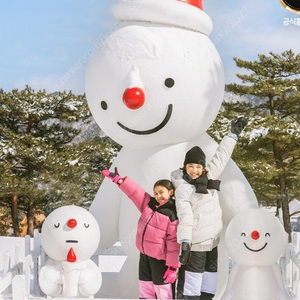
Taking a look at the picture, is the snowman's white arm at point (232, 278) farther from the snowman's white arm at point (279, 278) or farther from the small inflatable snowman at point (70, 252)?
the small inflatable snowman at point (70, 252)

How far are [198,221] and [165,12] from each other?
67.2 inches

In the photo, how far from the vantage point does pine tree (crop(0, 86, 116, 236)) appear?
40.9 feet

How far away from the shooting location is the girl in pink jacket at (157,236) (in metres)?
4.07

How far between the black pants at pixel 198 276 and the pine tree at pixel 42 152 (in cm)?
841

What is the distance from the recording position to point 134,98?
424 cm

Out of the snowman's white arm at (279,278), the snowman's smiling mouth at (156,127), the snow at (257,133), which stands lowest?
the snowman's white arm at (279,278)

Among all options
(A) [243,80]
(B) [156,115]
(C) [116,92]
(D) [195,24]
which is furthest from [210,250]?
(A) [243,80]

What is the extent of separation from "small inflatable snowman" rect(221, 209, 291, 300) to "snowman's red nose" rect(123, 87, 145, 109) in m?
1.15

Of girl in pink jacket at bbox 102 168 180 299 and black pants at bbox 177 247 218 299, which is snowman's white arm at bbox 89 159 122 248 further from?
black pants at bbox 177 247 218 299

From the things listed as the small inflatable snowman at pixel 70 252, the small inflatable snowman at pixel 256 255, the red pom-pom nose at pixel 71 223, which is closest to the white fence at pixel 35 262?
the small inflatable snowman at pixel 70 252

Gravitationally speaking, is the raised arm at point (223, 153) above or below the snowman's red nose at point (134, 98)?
below

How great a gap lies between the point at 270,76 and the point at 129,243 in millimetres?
10024

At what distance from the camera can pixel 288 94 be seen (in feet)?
45.2

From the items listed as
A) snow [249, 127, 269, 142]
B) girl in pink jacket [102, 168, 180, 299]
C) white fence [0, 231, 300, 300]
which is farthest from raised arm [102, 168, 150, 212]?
snow [249, 127, 269, 142]
